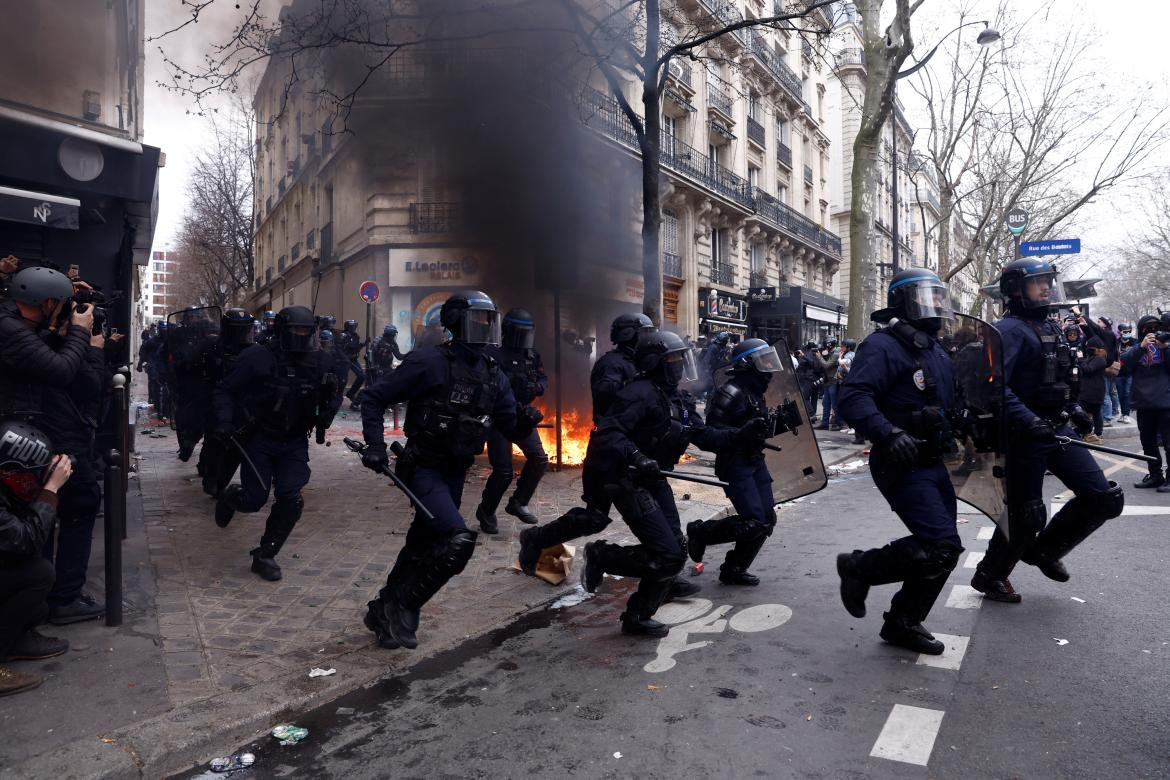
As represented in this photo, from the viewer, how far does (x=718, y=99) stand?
2386 cm

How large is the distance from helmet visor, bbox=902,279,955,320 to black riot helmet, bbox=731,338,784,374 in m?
1.12

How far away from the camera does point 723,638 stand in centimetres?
374

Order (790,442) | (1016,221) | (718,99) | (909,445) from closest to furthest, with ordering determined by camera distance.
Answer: (909,445)
(790,442)
(1016,221)
(718,99)

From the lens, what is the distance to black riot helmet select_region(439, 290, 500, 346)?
150 inches

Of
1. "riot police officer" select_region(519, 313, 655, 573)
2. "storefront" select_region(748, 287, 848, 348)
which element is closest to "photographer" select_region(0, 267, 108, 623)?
"riot police officer" select_region(519, 313, 655, 573)

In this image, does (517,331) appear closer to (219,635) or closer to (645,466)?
(645,466)

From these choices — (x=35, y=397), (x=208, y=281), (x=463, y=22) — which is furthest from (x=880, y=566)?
(x=208, y=281)

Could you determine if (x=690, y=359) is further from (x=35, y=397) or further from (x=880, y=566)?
(x=35, y=397)

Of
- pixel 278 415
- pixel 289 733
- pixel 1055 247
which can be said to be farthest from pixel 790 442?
pixel 1055 247

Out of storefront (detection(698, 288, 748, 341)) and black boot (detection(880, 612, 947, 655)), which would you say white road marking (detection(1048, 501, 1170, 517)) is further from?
storefront (detection(698, 288, 748, 341))

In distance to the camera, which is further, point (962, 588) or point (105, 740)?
point (962, 588)

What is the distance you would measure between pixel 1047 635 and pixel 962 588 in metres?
0.78

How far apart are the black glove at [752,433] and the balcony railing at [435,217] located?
6.41 meters

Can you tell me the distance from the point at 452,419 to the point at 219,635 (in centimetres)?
151
